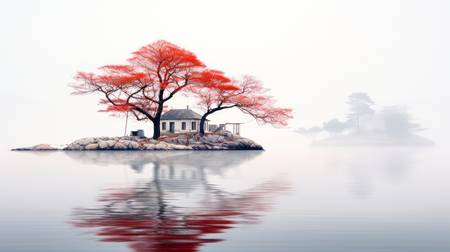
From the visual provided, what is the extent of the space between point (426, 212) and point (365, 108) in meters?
107

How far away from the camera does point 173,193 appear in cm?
1727

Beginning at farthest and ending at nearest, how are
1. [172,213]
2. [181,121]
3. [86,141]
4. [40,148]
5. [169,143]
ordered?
1. [181,121]
2. [40,148]
3. [169,143]
4. [86,141]
5. [172,213]

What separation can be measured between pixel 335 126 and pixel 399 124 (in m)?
14.1

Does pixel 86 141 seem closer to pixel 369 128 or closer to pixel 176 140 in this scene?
pixel 176 140

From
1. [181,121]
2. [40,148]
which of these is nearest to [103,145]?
[40,148]

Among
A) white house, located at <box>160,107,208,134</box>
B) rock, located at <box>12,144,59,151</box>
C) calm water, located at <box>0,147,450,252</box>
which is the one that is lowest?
calm water, located at <box>0,147,450,252</box>

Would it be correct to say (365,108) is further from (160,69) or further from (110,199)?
(110,199)

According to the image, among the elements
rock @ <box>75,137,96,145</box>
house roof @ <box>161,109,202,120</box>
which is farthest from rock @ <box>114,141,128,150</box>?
house roof @ <box>161,109,202,120</box>

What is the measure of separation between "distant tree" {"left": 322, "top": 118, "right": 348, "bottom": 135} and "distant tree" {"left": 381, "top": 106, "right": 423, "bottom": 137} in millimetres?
9386

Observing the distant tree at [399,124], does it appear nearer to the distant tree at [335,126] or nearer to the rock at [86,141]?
the distant tree at [335,126]

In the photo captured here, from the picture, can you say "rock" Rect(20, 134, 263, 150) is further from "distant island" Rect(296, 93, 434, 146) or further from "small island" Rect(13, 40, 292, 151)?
"distant island" Rect(296, 93, 434, 146)

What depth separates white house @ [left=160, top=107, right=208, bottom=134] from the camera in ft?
220

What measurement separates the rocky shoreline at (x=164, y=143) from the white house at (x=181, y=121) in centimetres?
420

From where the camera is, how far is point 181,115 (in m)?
67.8
